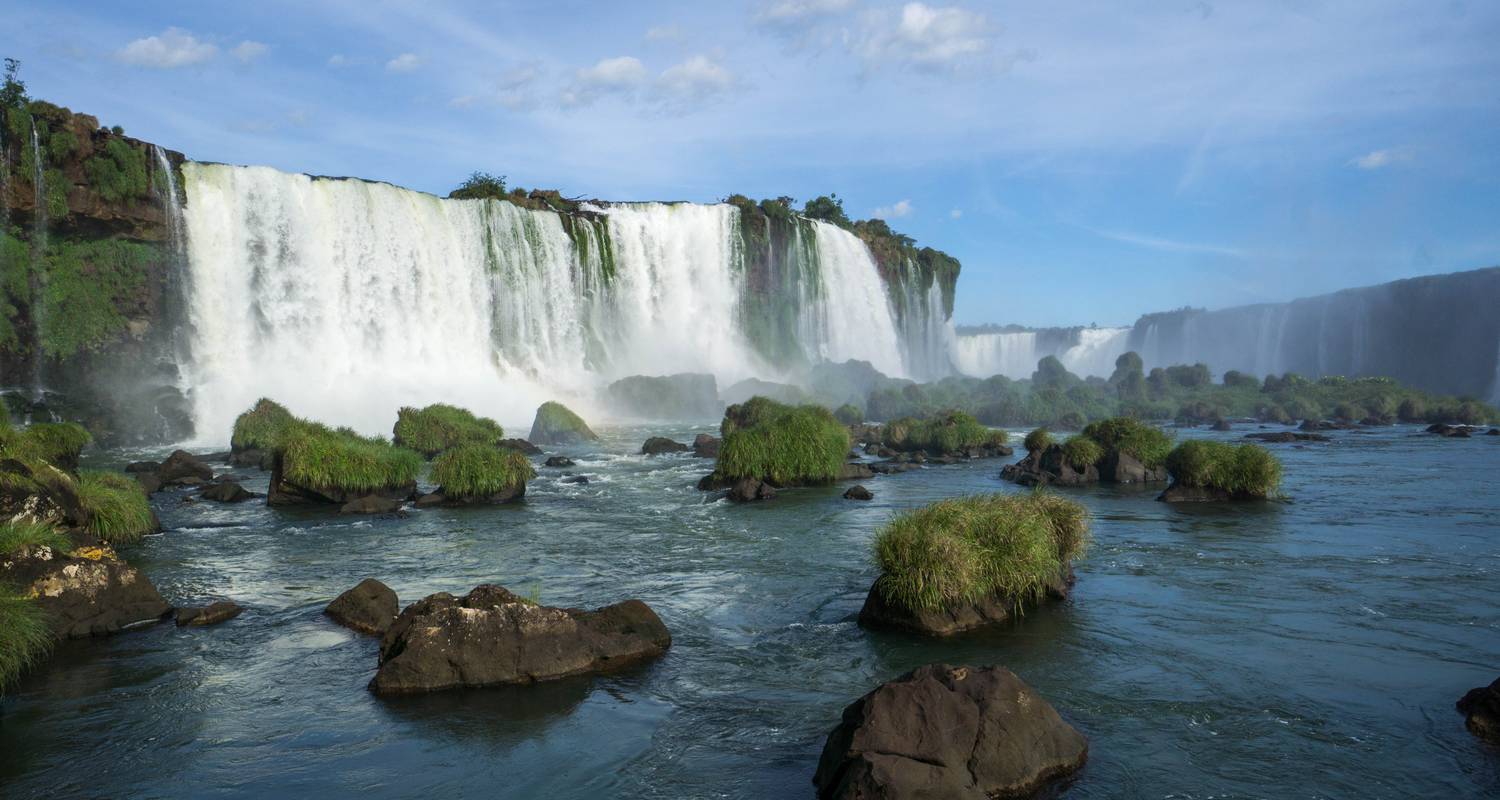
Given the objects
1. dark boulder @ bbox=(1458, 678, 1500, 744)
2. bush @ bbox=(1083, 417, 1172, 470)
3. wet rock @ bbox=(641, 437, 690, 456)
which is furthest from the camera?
wet rock @ bbox=(641, 437, 690, 456)

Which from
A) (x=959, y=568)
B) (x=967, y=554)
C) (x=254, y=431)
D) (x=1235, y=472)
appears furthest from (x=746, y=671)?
(x=254, y=431)

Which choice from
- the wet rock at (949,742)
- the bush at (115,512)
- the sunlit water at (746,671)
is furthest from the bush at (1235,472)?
the bush at (115,512)

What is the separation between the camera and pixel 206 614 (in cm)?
1165

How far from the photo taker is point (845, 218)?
83.2m

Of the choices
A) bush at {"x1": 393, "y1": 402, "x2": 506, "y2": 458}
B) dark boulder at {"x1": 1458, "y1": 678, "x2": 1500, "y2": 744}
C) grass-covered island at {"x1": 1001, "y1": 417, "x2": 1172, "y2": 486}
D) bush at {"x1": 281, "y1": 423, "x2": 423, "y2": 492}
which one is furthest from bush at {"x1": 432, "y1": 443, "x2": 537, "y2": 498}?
dark boulder at {"x1": 1458, "y1": 678, "x2": 1500, "y2": 744}

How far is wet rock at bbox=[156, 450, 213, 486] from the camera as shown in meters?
23.5

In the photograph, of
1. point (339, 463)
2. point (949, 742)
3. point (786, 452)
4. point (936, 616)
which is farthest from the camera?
point (786, 452)

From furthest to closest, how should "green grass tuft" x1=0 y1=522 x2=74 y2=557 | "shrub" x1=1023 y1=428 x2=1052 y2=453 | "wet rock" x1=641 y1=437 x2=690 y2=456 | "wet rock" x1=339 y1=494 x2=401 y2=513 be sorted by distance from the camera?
"wet rock" x1=641 y1=437 x2=690 y2=456
"shrub" x1=1023 y1=428 x2=1052 y2=453
"wet rock" x1=339 y1=494 x2=401 y2=513
"green grass tuft" x1=0 y1=522 x2=74 y2=557

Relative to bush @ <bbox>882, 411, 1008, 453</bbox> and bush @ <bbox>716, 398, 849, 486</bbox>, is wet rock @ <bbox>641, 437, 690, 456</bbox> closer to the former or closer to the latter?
bush @ <bbox>882, 411, 1008, 453</bbox>

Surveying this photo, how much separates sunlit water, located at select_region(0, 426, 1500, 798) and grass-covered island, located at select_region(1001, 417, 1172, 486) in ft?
19.6

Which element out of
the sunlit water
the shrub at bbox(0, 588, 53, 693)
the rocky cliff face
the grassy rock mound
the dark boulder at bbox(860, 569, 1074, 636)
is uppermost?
the rocky cliff face

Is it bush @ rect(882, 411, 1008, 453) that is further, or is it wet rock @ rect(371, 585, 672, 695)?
bush @ rect(882, 411, 1008, 453)

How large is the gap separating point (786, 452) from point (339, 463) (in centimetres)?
971

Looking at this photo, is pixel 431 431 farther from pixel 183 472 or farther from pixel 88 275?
pixel 88 275
